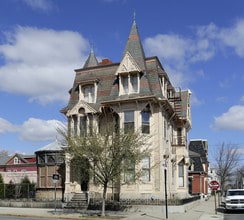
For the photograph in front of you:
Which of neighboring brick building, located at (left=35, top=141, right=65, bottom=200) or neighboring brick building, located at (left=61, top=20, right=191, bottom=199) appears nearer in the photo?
neighboring brick building, located at (left=61, top=20, right=191, bottom=199)

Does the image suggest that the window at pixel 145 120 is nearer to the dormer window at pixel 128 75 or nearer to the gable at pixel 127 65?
the dormer window at pixel 128 75

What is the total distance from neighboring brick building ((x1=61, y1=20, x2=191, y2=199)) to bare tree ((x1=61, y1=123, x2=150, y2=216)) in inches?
204

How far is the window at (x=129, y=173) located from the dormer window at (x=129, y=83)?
27.3ft

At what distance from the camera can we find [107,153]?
82.0ft

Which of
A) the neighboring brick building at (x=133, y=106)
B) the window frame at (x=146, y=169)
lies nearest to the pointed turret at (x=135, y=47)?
the neighboring brick building at (x=133, y=106)

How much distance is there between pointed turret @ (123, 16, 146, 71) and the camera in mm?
33606

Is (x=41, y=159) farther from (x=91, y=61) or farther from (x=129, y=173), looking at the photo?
(x=129, y=173)

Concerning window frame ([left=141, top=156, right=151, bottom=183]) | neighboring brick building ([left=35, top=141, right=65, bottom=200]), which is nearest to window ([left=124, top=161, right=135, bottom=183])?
window frame ([left=141, top=156, right=151, bottom=183])

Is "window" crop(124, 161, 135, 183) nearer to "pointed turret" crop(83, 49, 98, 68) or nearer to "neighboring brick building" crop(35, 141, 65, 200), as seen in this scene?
"neighboring brick building" crop(35, 141, 65, 200)

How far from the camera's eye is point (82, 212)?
2777 cm

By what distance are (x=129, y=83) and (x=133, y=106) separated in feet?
6.36

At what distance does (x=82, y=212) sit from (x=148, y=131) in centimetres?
844

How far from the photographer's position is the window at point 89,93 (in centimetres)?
3522

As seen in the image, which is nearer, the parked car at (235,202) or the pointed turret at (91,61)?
the parked car at (235,202)
